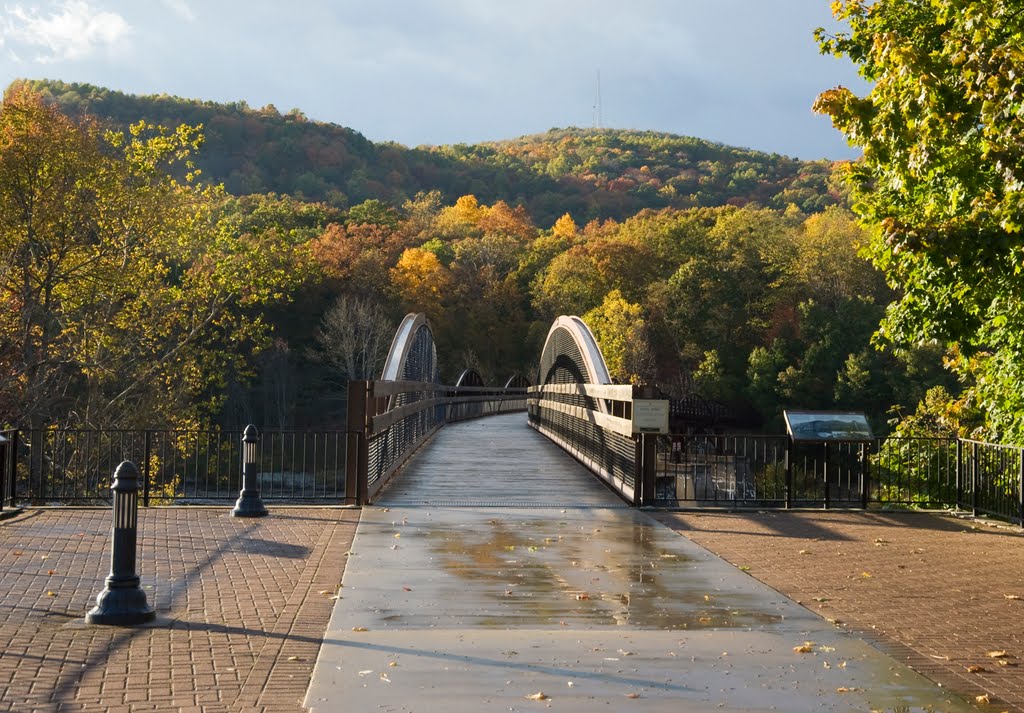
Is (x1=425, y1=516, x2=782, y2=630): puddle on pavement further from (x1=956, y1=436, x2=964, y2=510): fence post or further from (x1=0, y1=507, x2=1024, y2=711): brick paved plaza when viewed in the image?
(x1=956, y1=436, x2=964, y2=510): fence post

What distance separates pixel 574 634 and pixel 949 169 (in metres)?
7.74

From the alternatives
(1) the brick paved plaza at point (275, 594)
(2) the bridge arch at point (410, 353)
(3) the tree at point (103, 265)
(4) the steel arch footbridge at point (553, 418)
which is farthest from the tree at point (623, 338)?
(1) the brick paved plaza at point (275, 594)

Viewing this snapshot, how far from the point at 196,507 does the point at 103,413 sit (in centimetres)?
1636

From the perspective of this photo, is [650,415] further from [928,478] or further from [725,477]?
[725,477]

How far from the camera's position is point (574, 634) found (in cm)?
680

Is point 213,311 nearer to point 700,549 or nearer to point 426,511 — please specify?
point 426,511

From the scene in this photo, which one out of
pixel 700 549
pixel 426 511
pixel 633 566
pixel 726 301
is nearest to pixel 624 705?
pixel 633 566

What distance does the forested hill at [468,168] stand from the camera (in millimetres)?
106125

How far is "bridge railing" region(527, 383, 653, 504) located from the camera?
14.9 meters

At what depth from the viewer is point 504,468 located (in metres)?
20.4

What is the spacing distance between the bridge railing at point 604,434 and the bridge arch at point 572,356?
0.66 meters

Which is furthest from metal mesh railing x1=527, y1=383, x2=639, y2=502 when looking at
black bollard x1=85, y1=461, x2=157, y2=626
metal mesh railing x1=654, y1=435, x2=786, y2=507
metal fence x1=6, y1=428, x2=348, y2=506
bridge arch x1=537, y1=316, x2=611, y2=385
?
black bollard x1=85, y1=461, x2=157, y2=626

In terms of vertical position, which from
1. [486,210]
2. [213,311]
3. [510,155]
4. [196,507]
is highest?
[510,155]

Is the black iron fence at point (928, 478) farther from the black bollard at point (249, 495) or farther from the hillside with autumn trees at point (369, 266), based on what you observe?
the black bollard at point (249, 495)
